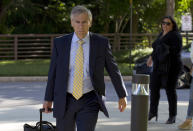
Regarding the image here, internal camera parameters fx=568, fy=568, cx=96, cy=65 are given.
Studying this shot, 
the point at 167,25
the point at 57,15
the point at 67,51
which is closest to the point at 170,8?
the point at 57,15

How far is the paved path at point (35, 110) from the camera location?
8.98 m

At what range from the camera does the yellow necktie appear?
5305mm

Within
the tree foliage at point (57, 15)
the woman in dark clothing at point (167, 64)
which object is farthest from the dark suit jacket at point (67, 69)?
the tree foliage at point (57, 15)

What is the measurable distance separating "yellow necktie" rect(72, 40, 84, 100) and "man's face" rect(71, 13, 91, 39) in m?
0.09

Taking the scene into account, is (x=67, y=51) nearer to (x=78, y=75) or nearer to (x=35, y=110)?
(x=78, y=75)

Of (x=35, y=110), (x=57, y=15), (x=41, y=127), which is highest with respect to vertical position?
(x=57, y=15)

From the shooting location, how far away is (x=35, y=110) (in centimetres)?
1108

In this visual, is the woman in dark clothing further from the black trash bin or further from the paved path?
the black trash bin

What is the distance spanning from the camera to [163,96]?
1398 cm

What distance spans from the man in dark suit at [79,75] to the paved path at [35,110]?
3.28 m

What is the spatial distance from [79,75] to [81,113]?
0.36 metres

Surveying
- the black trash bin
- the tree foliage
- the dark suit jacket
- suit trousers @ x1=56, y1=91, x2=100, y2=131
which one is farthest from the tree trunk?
the black trash bin

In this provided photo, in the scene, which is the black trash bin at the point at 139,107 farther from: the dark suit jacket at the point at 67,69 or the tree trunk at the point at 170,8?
the tree trunk at the point at 170,8

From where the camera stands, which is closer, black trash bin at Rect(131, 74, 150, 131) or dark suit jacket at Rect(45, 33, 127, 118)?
black trash bin at Rect(131, 74, 150, 131)
